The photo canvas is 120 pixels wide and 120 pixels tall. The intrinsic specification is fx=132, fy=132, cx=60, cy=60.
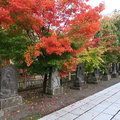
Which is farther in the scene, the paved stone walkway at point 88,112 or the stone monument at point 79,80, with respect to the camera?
the stone monument at point 79,80

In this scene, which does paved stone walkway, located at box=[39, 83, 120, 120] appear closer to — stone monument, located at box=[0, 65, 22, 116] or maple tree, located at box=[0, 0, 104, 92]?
stone monument, located at box=[0, 65, 22, 116]

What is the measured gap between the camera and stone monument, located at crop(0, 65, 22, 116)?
4543mm

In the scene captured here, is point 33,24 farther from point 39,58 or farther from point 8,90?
point 8,90

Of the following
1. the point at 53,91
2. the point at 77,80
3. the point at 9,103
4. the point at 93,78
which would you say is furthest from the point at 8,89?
the point at 93,78

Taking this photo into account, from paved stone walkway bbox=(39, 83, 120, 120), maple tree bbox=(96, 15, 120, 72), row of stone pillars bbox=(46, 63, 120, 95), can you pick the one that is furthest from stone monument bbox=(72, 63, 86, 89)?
paved stone walkway bbox=(39, 83, 120, 120)

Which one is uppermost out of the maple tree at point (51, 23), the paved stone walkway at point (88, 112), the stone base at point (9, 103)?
the maple tree at point (51, 23)

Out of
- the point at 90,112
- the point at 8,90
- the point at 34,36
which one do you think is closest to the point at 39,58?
the point at 34,36

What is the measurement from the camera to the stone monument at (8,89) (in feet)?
14.9

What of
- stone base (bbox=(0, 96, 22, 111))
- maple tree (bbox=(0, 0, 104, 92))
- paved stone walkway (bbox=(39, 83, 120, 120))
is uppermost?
maple tree (bbox=(0, 0, 104, 92))

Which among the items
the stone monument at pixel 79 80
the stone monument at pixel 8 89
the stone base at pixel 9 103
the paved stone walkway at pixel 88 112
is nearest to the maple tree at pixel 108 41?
the stone monument at pixel 79 80

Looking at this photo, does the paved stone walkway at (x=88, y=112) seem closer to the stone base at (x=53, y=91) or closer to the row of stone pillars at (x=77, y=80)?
the stone base at (x=53, y=91)

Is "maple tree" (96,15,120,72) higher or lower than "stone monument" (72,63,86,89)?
higher

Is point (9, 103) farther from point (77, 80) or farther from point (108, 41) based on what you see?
point (108, 41)

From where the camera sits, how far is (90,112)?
4.38 meters
